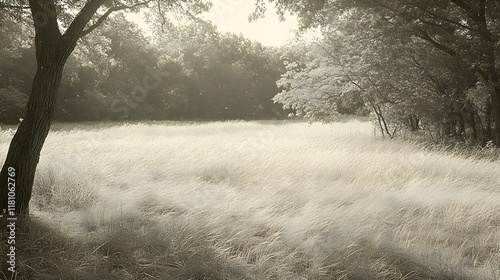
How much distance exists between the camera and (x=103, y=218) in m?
4.11

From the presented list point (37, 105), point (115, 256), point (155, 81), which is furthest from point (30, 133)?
point (155, 81)

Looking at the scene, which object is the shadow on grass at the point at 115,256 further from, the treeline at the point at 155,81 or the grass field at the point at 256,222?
the treeline at the point at 155,81

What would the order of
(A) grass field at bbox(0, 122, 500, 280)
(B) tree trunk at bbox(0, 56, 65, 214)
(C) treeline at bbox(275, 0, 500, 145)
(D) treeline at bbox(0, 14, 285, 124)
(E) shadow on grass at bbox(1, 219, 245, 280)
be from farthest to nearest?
(D) treeline at bbox(0, 14, 285, 124) < (C) treeline at bbox(275, 0, 500, 145) < (B) tree trunk at bbox(0, 56, 65, 214) < (A) grass field at bbox(0, 122, 500, 280) < (E) shadow on grass at bbox(1, 219, 245, 280)

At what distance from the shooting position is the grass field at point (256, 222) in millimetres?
3338

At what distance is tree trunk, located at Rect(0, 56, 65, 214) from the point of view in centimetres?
405

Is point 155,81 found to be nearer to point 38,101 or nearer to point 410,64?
point 410,64

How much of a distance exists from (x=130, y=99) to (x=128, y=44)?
18.6ft

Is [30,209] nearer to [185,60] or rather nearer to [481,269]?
[481,269]

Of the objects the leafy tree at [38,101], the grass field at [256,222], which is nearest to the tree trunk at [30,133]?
the leafy tree at [38,101]

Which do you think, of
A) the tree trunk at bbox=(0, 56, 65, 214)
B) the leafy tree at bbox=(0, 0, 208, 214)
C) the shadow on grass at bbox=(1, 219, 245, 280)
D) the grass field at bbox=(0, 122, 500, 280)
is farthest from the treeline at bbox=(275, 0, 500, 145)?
the shadow on grass at bbox=(1, 219, 245, 280)

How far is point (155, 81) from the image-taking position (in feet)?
125

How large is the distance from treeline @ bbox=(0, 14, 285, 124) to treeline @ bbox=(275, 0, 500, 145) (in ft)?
31.0

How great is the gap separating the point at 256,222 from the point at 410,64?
10285mm

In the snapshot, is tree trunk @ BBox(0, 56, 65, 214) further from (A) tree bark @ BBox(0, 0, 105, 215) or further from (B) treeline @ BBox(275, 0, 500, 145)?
(B) treeline @ BBox(275, 0, 500, 145)
